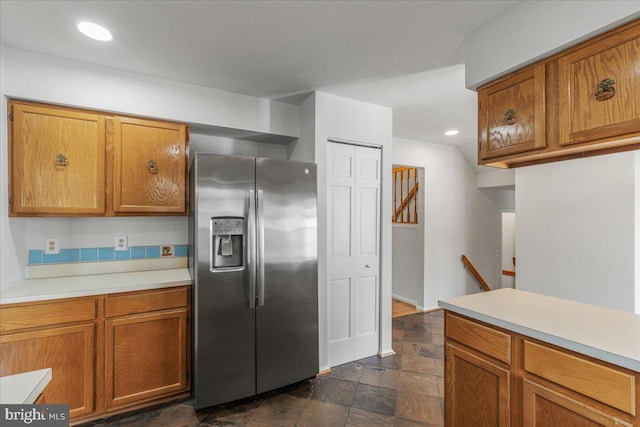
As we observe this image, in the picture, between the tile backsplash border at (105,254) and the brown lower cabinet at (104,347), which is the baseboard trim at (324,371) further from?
the tile backsplash border at (105,254)

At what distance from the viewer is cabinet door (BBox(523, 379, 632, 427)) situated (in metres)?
1.14

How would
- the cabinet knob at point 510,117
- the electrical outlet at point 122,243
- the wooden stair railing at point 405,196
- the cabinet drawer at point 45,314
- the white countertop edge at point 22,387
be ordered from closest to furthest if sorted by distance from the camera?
the white countertop edge at point 22,387
the cabinet knob at point 510,117
the cabinet drawer at point 45,314
the electrical outlet at point 122,243
the wooden stair railing at point 405,196

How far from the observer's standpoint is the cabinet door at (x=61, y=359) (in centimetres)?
188

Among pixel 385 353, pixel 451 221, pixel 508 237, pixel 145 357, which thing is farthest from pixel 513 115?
pixel 508 237

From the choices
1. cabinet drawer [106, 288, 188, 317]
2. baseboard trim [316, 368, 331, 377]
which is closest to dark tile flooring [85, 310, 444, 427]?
baseboard trim [316, 368, 331, 377]

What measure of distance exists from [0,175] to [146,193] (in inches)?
33.1

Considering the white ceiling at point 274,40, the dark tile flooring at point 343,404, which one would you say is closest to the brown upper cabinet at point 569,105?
the white ceiling at point 274,40

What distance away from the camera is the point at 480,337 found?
1.59 metres

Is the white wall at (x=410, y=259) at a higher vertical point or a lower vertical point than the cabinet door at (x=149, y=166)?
lower

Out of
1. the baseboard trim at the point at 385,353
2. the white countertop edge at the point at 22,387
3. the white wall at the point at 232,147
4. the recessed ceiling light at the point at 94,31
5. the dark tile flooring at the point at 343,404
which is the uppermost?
the recessed ceiling light at the point at 94,31

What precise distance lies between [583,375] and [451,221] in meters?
3.84

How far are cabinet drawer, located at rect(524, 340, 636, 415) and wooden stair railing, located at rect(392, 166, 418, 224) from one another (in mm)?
3491

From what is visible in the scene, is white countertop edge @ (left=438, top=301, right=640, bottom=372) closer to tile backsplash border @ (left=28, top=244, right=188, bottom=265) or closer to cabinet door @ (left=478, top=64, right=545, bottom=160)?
cabinet door @ (left=478, top=64, right=545, bottom=160)

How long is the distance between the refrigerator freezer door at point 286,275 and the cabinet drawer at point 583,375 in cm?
155
